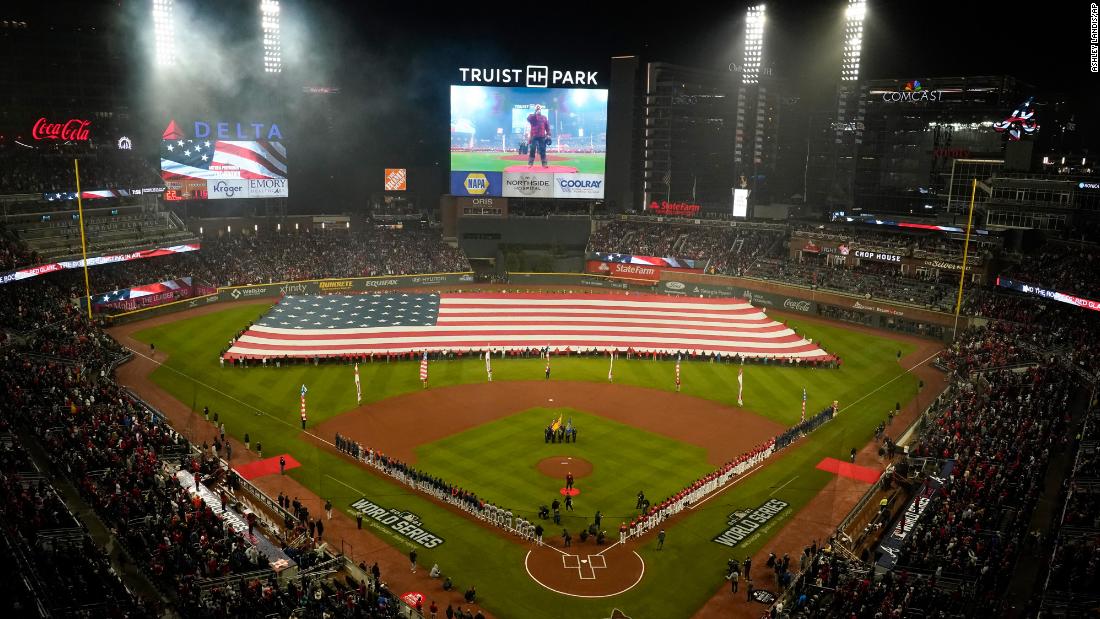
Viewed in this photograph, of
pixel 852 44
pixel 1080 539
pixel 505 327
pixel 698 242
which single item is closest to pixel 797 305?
pixel 698 242

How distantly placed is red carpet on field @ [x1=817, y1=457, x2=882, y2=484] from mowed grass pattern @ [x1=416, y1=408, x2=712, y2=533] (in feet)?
20.4

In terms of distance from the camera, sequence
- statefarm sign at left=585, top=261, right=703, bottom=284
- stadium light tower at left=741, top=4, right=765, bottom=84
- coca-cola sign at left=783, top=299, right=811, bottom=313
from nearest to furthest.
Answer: coca-cola sign at left=783, top=299, right=811, bottom=313, statefarm sign at left=585, top=261, right=703, bottom=284, stadium light tower at left=741, top=4, right=765, bottom=84

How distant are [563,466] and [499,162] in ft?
177

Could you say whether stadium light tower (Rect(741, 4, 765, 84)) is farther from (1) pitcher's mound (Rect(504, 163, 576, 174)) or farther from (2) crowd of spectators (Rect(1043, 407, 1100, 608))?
(2) crowd of spectators (Rect(1043, 407, 1100, 608))

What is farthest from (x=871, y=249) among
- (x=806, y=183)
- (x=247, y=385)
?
(x=247, y=385)

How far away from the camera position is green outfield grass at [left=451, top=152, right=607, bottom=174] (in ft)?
288

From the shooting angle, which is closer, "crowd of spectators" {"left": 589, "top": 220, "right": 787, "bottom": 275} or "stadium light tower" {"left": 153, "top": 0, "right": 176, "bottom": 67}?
"stadium light tower" {"left": 153, "top": 0, "right": 176, "bottom": 67}

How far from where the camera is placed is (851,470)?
40.6 meters

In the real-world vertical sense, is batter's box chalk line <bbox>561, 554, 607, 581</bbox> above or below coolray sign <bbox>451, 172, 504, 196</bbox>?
below

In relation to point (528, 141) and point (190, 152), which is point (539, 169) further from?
point (190, 152)

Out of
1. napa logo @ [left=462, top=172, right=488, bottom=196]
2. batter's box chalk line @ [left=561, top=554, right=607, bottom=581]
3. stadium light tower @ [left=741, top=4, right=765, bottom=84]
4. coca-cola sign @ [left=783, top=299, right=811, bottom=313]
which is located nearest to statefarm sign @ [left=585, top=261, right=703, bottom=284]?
coca-cola sign @ [left=783, top=299, right=811, bottom=313]

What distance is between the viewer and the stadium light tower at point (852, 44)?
10369 cm

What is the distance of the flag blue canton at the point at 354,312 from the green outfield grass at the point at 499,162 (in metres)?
25.0

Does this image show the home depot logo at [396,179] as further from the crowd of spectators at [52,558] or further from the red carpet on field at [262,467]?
the crowd of spectators at [52,558]
